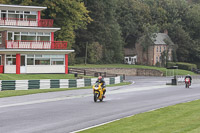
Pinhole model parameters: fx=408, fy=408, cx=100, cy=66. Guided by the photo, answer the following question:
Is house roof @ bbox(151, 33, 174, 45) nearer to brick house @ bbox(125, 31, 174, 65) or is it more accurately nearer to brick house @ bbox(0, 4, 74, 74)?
brick house @ bbox(125, 31, 174, 65)

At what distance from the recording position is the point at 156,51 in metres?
103

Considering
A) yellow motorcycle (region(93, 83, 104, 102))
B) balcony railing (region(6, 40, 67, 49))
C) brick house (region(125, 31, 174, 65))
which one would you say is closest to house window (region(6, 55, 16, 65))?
balcony railing (region(6, 40, 67, 49))

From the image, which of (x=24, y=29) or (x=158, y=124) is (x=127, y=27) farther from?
(x=158, y=124)

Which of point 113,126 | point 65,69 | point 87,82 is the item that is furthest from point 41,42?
point 113,126

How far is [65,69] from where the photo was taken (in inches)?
2114

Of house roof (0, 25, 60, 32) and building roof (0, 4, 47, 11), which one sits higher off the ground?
building roof (0, 4, 47, 11)

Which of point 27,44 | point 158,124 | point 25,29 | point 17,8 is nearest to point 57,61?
point 27,44

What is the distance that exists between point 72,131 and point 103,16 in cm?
7393

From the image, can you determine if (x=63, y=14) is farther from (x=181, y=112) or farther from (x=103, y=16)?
(x=181, y=112)

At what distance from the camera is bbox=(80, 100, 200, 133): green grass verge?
12.1 meters

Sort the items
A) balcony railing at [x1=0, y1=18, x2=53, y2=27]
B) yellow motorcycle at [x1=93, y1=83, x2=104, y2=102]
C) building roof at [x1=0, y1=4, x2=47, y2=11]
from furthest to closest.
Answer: balcony railing at [x1=0, y1=18, x2=53, y2=27]
building roof at [x1=0, y1=4, x2=47, y2=11]
yellow motorcycle at [x1=93, y1=83, x2=104, y2=102]

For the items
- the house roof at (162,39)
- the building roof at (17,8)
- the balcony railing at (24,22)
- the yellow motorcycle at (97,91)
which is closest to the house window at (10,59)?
the balcony railing at (24,22)

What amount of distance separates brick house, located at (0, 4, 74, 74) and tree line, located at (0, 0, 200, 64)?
8.63 metres

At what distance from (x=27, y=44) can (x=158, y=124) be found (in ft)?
129
